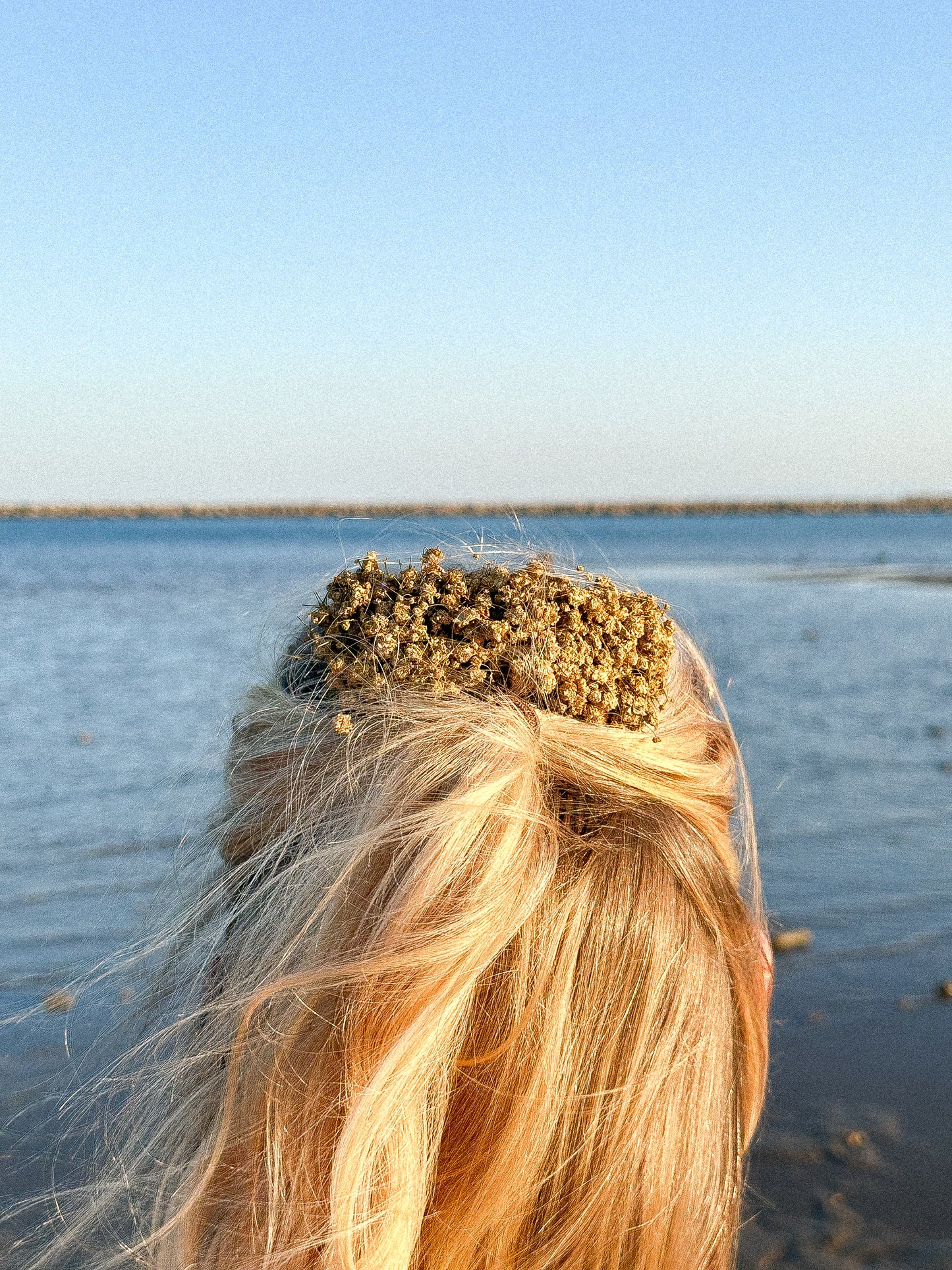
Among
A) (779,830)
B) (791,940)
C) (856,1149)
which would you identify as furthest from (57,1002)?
(779,830)

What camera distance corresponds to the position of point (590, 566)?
8.06 feet

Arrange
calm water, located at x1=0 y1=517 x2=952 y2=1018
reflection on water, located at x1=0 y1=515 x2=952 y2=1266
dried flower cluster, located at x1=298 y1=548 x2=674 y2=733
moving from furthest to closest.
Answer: calm water, located at x1=0 y1=517 x2=952 y2=1018 < reflection on water, located at x1=0 y1=515 x2=952 y2=1266 < dried flower cluster, located at x1=298 y1=548 x2=674 y2=733

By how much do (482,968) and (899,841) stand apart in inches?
276

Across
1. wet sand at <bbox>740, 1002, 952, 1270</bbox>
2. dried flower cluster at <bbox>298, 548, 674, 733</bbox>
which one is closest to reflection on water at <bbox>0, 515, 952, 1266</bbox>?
wet sand at <bbox>740, 1002, 952, 1270</bbox>

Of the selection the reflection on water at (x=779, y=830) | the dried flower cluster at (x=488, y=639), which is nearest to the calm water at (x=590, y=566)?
the reflection on water at (x=779, y=830)

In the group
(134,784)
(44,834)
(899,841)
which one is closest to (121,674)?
(134,784)

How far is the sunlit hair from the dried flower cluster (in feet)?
0.13

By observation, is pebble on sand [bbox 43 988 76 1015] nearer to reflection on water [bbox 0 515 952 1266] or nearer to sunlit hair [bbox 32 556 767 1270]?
reflection on water [bbox 0 515 952 1266]

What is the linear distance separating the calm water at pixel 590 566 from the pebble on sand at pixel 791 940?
0.29ft

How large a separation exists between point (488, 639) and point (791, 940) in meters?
5.01

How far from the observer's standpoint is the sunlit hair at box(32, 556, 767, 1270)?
4.30ft

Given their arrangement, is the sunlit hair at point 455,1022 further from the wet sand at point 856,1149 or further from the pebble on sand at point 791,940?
the pebble on sand at point 791,940

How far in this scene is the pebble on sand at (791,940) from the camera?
580 cm

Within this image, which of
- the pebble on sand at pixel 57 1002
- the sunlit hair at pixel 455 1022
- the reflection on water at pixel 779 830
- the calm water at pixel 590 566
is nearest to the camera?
the sunlit hair at pixel 455 1022
